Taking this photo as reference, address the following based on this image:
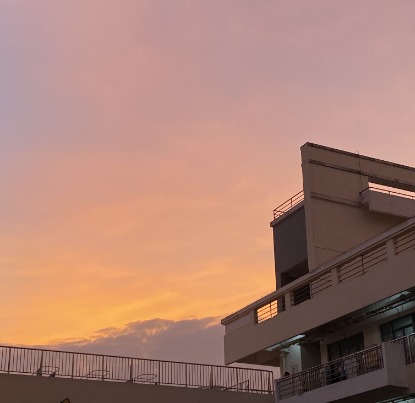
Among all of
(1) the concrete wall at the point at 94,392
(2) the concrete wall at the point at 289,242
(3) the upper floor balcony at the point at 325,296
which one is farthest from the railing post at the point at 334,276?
(1) the concrete wall at the point at 94,392

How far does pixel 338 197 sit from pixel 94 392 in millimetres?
15351

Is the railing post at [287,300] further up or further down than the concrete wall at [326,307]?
further up

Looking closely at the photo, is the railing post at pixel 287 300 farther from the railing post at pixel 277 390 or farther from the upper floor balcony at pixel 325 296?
the railing post at pixel 277 390

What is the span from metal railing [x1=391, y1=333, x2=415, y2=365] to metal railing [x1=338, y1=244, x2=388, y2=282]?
345 centimetres

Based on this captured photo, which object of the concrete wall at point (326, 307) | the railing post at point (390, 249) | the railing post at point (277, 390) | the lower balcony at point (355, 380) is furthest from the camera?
the railing post at point (277, 390)

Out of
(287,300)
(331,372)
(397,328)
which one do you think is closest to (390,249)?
(397,328)

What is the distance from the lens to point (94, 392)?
93.6 feet

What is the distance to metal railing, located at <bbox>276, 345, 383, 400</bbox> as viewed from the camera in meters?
27.7

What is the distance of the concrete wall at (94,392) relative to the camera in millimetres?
27078

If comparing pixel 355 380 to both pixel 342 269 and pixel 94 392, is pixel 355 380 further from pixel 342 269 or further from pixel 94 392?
pixel 94 392

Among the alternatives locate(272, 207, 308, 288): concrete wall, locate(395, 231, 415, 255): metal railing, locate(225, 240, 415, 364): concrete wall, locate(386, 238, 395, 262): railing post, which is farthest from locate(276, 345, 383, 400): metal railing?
locate(272, 207, 308, 288): concrete wall

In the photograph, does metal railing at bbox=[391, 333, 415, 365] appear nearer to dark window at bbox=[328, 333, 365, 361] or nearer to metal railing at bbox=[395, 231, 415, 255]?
metal railing at bbox=[395, 231, 415, 255]

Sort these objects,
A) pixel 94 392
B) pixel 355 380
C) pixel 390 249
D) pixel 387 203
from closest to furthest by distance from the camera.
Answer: pixel 355 380, pixel 390 249, pixel 94 392, pixel 387 203

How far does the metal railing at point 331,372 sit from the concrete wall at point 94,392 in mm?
1908
